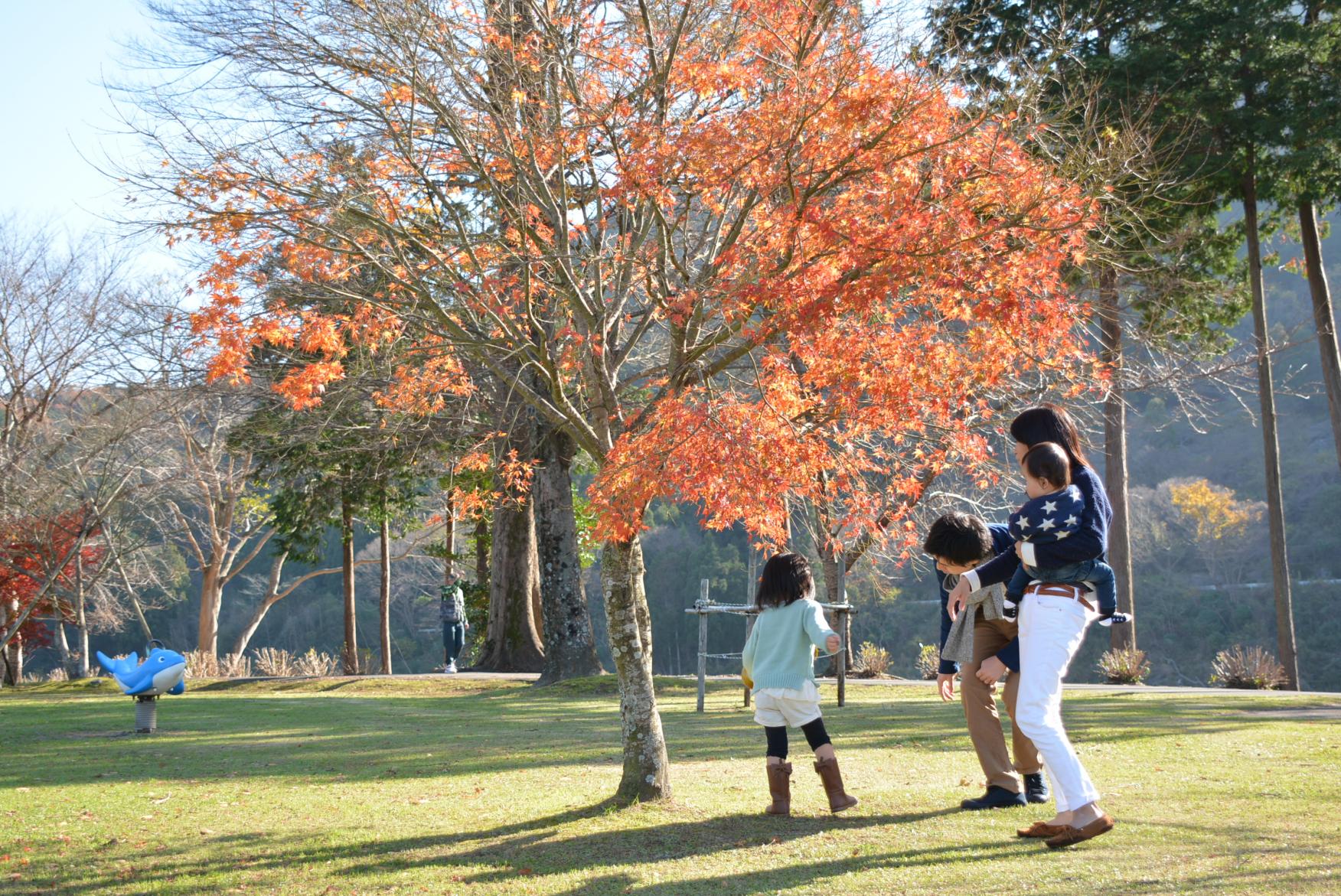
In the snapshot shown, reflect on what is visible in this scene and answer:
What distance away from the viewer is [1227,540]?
56.2 m

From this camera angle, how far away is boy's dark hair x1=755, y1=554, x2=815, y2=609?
546 centimetres

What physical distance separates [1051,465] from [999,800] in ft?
6.31

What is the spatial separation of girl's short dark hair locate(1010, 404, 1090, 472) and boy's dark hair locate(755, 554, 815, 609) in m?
1.33

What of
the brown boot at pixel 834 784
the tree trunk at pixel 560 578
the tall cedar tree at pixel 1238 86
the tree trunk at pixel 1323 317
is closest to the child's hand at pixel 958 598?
the brown boot at pixel 834 784

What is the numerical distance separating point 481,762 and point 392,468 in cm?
1459

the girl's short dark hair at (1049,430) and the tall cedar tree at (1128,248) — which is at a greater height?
the tall cedar tree at (1128,248)

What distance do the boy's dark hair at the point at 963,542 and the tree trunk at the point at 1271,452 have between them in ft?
48.0

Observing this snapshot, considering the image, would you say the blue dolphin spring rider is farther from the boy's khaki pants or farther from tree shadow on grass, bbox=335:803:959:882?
the boy's khaki pants

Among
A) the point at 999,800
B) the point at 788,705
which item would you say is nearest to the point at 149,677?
the point at 788,705

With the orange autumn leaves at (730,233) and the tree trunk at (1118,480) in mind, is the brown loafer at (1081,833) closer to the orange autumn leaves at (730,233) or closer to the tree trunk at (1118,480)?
the orange autumn leaves at (730,233)

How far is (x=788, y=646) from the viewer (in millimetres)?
5336

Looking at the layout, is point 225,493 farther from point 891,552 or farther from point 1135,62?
point 1135,62

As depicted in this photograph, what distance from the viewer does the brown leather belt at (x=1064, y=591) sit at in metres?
4.33

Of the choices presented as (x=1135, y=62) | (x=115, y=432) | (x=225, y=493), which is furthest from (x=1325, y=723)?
(x=225, y=493)
